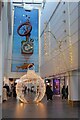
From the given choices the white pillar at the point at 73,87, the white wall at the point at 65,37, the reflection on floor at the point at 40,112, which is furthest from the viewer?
the white pillar at the point at 73,87

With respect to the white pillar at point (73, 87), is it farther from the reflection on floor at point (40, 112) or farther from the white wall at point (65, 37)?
the reflection on floor at point (40, 112)

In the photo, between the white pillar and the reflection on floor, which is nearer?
the reflection on floor

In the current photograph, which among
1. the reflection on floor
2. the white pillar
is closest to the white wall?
the white pillar

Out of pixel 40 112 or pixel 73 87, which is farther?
pixel 73 87

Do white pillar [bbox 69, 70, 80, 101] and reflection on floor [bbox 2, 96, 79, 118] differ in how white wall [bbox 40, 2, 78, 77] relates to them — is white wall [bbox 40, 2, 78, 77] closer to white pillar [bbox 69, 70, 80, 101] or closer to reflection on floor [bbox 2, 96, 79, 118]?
white pillar [bbox 69, 70, 80, 101]

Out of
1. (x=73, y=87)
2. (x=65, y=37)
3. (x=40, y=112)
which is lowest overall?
(x=40, y=112)

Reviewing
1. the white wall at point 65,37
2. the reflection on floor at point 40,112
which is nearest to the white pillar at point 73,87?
the white wall at point 65,37

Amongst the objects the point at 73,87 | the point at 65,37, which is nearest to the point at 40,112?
the point at 73,87

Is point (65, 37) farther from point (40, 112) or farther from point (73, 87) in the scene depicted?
point (40, 112)

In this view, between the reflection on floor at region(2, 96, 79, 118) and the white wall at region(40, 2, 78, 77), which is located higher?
the white wall at region(40, 2, 78, 77)

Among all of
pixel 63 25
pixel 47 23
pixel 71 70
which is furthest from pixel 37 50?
pixel 71 70

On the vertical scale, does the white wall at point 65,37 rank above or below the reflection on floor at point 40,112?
above

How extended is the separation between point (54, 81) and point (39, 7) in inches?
669

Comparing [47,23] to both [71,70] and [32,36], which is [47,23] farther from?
[71,70]
